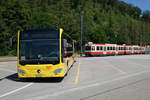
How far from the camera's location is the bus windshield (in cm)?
1008

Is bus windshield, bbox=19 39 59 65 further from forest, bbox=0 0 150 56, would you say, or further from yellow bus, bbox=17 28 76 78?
forest, bbox=0 0 150 56

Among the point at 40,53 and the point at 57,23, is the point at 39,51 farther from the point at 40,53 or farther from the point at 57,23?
the point at 57,23

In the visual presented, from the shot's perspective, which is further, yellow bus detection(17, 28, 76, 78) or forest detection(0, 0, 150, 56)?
forest detection(0, 0, 150, 56)

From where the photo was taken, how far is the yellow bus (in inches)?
393

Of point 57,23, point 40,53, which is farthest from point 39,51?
point 57,23

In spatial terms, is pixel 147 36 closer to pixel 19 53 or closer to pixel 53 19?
pixel 53 19

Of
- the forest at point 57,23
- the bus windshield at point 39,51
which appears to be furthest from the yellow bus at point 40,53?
the forest at point 57,23

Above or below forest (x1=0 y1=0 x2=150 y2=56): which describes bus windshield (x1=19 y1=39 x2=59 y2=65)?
below

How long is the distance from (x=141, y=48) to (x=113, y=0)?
9285cm

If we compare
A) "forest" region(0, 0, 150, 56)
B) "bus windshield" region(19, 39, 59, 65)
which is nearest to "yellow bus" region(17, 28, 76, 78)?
"bus windshield" region(19, 39, 59, 65)

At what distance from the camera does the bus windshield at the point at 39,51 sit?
10078 millimetres

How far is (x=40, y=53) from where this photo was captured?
33.5 ft

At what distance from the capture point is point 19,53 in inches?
404

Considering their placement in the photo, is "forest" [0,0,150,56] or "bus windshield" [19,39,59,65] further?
"forest" [0,0,150,56]
